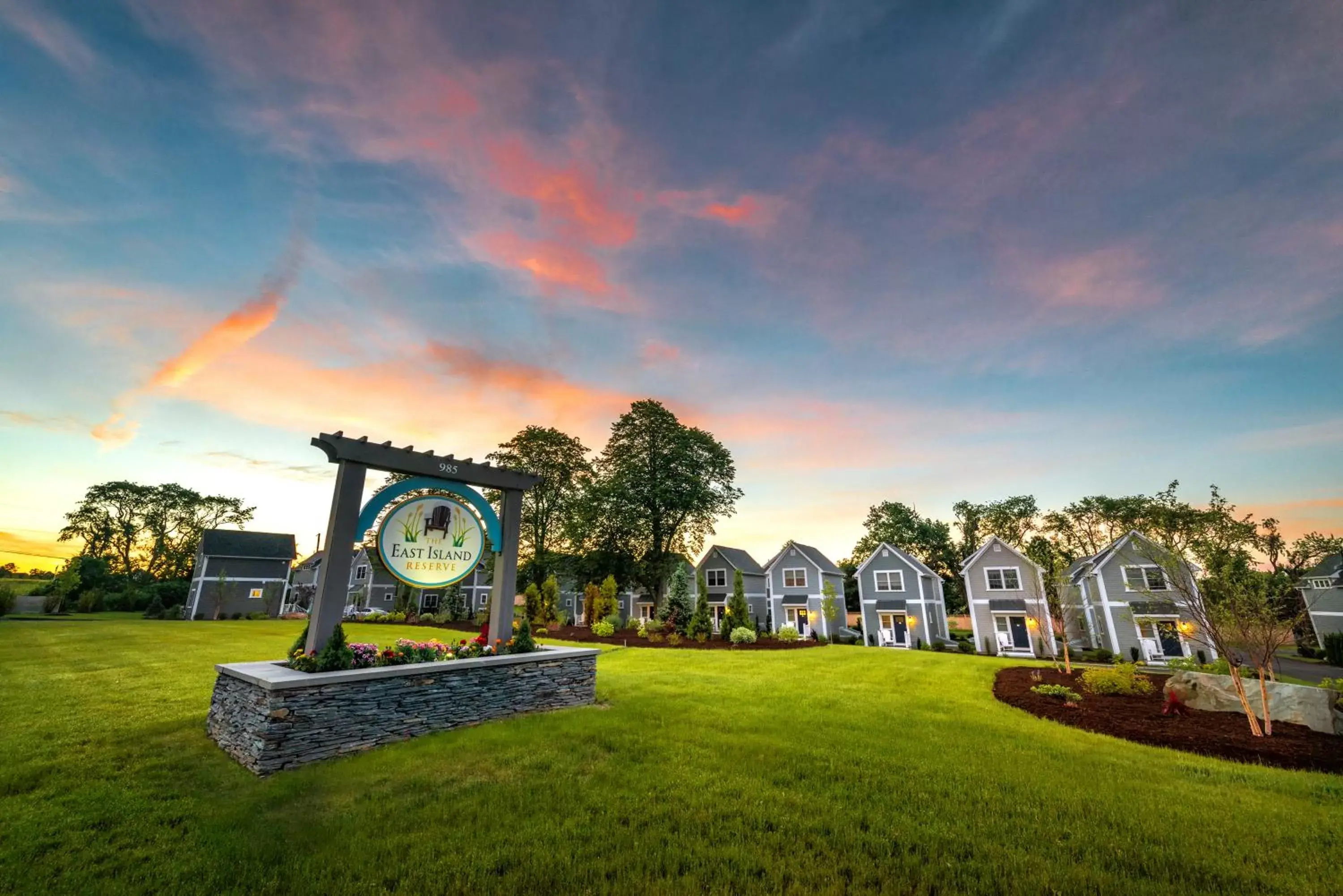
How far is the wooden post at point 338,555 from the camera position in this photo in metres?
8.40

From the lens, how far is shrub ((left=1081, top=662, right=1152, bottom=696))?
12.8 meters

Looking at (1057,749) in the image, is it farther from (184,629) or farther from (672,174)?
(184,629)

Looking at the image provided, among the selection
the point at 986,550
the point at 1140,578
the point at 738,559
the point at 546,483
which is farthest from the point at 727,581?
the point at 1140,578

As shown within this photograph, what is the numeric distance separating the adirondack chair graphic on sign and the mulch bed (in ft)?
43.8

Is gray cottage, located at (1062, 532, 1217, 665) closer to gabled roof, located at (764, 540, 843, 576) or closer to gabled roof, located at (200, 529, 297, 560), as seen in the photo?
gabled roof, located at (764, 540, 843, 576)

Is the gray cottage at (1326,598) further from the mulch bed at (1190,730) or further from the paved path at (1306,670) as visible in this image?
the mulch bed at (1190,730)

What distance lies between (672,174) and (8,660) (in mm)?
24720

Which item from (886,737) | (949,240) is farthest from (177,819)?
(949,240)

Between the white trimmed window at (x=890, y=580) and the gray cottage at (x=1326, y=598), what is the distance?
21646 mm

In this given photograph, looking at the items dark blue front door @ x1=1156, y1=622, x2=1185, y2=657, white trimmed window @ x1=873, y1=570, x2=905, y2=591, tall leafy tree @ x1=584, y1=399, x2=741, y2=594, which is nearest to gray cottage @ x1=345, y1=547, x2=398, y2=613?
tall leafy tree @ x1=584, y1=399, x2=741, y2=594

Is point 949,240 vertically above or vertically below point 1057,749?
above

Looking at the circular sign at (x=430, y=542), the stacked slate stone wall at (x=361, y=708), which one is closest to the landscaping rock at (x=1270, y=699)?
the stacked slate stone wall at (x=361, y=708)

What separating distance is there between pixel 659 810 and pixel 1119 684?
14181 mm

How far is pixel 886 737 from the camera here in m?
8.28
